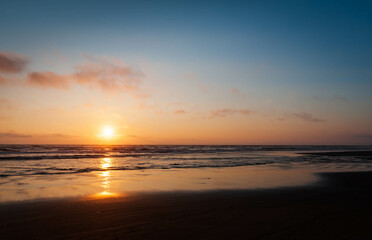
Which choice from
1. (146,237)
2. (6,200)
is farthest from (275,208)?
(6,200)

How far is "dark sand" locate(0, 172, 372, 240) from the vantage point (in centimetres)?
594

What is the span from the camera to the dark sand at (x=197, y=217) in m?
→ 5.94

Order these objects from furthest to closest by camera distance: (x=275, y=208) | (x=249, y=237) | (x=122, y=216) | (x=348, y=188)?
(x=348, y=188), (x=275, y=208), (x=122, y=216), (x=249, y=237)

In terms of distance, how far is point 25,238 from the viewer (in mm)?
5719

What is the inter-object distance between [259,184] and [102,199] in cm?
779

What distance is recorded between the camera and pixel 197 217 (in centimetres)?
724

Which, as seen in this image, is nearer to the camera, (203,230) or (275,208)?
(203,230)

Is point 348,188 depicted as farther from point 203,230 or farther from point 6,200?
point 6,200

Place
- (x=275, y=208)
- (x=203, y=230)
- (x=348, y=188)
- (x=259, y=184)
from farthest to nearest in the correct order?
(x=259, y=184) → (x=348, y=188) → (x=275, y=208) → (x=203, y=230)

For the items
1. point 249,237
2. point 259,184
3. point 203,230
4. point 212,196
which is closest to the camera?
point 249,237

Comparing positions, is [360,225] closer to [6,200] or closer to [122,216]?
[122,216]

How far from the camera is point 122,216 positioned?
739 centimetres

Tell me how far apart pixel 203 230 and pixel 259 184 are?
309 inches

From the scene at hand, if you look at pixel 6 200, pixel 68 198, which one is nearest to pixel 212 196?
pixel 68 198
